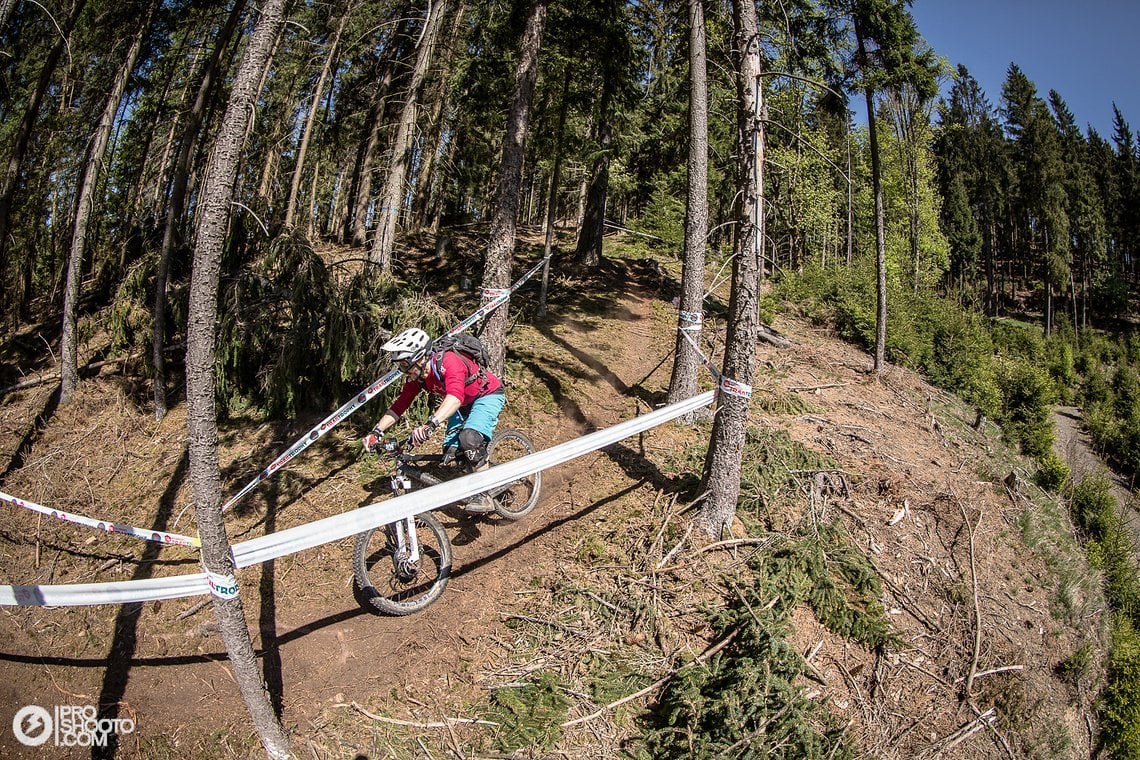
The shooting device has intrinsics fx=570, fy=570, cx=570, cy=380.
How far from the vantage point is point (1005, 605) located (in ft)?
20.2

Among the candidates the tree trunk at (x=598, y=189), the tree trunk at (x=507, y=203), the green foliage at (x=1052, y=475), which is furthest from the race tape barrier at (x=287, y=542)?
the green foliage at (x=1052, y=475)

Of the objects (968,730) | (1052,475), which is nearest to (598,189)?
(968,730)

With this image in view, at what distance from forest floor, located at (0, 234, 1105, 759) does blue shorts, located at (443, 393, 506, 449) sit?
118cm

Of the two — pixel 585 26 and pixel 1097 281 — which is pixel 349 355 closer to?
pixel 585 26

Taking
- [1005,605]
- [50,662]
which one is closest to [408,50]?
[50,662]

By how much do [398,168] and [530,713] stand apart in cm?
938

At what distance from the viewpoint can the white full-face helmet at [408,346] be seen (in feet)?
17.1

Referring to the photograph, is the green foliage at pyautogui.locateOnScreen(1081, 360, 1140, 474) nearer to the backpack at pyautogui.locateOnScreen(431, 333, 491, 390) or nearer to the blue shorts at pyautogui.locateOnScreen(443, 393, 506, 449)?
the blue shorts at pyautogui.locateOnScreen(443, 393, 506, 449)

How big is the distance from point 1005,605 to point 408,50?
20.9 metres

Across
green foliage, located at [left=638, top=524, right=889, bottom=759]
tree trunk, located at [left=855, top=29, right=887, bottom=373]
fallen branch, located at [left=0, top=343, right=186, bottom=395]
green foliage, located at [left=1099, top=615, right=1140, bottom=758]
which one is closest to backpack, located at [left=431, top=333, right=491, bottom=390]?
green foliage, located at [left=638, top=524, right=889, bottom=759]

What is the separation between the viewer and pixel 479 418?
19.4 feet

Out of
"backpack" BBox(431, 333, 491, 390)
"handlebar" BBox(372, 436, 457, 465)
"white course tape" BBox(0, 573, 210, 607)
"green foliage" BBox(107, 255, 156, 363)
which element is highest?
"green foliage" BBox(107, 255, 156, 363)

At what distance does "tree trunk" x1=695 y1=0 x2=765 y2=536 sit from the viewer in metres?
5.53

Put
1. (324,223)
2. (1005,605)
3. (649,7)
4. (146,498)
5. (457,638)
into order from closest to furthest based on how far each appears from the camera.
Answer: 1. (457,638)
2. (1005,605)
3. (146,498)
4. (649,7)
5. (324,223)
